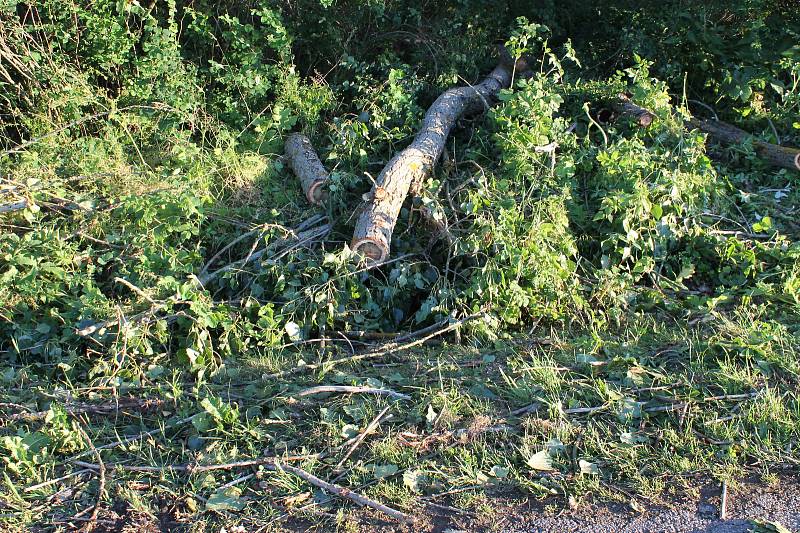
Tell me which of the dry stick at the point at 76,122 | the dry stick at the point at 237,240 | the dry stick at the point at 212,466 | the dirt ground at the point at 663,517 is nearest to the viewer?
the dirt ground at the point at 663,517

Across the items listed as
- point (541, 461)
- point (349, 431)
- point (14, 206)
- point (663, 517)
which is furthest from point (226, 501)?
point (14, 206)

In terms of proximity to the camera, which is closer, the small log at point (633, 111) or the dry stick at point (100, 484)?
the dry stick at point (100, 484)

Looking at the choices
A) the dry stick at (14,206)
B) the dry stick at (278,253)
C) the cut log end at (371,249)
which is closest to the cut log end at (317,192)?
the dry stick at (278,253)

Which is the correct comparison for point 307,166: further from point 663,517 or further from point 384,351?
point 663,517

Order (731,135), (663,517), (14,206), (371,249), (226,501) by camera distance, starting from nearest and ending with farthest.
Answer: (663,517), (226,501), (371,249), (14,206), (731,135)

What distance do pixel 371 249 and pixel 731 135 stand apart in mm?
3491

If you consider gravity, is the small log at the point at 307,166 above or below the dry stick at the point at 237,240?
above

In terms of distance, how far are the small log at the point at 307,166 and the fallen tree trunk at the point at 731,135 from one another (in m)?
2.50

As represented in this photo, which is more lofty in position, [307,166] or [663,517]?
[307,166]

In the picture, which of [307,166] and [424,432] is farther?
[307,166]

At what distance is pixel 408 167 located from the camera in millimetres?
5316

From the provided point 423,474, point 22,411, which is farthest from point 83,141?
point 423,474

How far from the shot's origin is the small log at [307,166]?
5.58 metres

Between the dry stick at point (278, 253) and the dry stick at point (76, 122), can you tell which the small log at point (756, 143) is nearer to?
the dry stick at point (278, 253)
